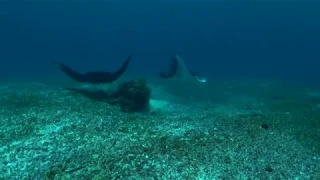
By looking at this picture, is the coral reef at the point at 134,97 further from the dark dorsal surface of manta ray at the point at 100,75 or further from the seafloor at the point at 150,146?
the seafloor at the point at 150,146

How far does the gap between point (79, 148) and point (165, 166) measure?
12.4 ft

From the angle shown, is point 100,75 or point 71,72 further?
point 71,72

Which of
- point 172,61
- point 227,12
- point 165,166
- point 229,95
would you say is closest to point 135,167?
point 165,166

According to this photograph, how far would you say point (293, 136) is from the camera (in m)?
13.4

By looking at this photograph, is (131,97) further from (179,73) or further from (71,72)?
(179,73)

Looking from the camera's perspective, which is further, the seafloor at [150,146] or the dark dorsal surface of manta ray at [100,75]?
the dark dorsal surface of manta ray at [100,75]

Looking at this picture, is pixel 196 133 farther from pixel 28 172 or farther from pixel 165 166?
pixel 28 172

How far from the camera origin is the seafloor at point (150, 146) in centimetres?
998

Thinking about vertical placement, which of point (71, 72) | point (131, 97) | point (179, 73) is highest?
point (179, 73)

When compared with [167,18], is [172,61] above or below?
below

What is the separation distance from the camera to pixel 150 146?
11.5 meters

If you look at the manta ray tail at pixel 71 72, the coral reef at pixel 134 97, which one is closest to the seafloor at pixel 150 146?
the coral reef at pixel 134 97

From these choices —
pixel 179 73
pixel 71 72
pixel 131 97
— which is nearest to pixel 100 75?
pixel 71 72

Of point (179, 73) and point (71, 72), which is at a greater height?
point (179, 73)
